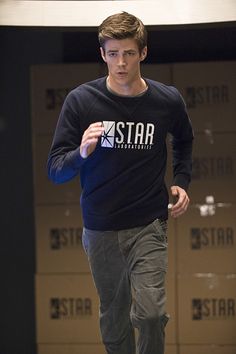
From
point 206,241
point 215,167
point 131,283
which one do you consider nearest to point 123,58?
point 131,283

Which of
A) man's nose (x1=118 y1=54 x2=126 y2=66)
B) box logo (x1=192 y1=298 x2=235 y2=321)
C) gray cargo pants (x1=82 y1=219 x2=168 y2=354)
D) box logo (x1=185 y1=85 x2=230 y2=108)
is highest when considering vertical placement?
box logo (x1=185 y1=85 x2=230 y2=108)

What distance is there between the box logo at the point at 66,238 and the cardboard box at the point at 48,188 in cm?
11

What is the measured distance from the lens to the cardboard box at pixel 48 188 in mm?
2875

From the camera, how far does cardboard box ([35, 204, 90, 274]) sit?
2.90 meters

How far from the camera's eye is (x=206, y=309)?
289 cm

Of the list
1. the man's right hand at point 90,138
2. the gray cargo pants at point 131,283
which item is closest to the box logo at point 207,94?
the gray cargo pants at point 131,283

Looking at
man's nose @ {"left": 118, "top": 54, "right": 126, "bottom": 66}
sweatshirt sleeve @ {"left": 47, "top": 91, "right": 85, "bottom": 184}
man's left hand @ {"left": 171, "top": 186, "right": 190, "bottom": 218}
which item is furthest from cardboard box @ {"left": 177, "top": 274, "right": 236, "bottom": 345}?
man's nose @ {"left": 118, "top": 54, "right": 126, "bottom": 66}

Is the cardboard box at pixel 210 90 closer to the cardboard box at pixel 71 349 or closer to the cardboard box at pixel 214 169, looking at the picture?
the cardboard box at pixel 214 169

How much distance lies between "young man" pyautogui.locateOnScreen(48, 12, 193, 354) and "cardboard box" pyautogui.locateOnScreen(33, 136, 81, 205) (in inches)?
33.8

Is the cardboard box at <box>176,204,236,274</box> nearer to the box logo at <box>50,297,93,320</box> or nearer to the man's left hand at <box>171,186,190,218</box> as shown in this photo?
the box logo at <box>50,297,93,320</box>

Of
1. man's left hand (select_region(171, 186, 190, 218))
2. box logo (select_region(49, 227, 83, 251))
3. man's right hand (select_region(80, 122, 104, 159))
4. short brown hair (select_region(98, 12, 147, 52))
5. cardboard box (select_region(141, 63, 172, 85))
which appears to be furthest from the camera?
box logo (select_region(49, 227, 83, 251))

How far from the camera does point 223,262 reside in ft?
9.39

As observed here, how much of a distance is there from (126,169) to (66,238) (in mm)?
1022

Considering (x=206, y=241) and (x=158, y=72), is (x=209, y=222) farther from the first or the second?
(x=158, y=72)
